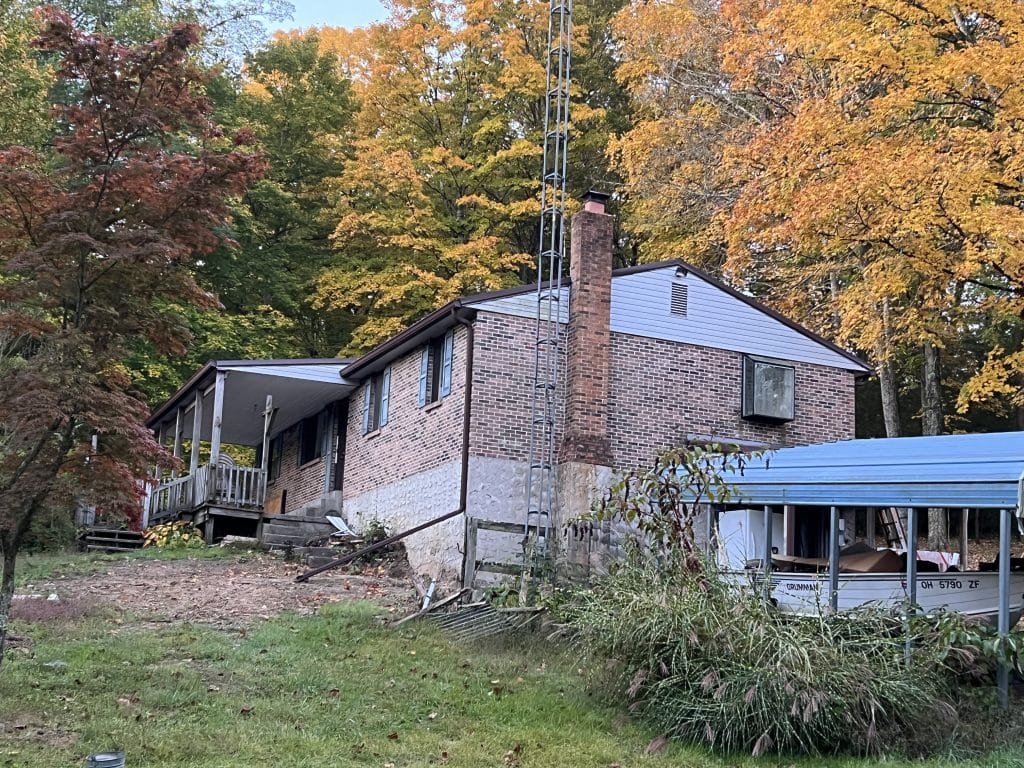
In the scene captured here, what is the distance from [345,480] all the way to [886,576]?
13.0 m

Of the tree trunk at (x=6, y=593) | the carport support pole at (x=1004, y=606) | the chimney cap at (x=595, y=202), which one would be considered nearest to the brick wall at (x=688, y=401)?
the chimney cap at (x=595, y=202)

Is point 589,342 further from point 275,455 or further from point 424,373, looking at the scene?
point 275,455

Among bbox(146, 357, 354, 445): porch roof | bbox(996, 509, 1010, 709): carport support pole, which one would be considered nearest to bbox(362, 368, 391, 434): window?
bbox(146, 357, 354, 445): porch roof

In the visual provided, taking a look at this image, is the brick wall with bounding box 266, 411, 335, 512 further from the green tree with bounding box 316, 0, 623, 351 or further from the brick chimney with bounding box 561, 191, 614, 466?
the brick chimney with bounding box 561, 191, 614, 466

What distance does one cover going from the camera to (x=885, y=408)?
23766 mm

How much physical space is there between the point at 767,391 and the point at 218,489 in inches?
428

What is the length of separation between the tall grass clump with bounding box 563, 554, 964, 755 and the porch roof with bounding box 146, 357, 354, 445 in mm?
12767

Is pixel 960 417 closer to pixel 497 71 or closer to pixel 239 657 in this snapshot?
pixel 497 71

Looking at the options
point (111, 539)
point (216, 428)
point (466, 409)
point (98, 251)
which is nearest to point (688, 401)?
point (466, 409)

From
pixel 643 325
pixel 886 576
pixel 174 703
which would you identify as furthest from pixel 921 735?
pixel 643 325

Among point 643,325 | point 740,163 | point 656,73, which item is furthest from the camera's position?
point 656,73

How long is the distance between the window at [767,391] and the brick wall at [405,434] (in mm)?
5092

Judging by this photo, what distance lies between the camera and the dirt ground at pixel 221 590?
13.7m

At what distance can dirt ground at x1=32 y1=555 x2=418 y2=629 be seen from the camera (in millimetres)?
13727
